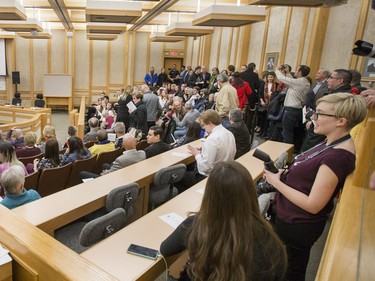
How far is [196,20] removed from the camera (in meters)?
6.07

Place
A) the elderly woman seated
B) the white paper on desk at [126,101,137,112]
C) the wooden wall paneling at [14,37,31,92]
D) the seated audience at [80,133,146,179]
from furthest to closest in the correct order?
the wooden wall paneling at [14,37,31,92] < the white paper on desk at [126,101,137,112] < the seated audience at [80,133,146,179] < the elderly woman seated

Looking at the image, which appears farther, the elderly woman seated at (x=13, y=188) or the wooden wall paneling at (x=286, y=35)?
the wooden wall paneling at (x=286, y=35)

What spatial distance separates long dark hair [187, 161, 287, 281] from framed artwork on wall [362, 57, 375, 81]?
457 centimetres

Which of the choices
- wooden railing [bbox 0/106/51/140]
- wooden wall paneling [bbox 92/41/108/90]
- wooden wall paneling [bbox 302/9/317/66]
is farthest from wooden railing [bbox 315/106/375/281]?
wooden wall paneling [bbox 92/41/108/90]

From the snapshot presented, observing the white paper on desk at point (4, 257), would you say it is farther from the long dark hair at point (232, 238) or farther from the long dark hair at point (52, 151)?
the long dark hair at point (52, 151)

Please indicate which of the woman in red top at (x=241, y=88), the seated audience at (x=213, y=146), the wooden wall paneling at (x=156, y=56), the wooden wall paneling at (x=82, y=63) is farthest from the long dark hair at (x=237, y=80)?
the wooden wall paneling at (x=82, y=63)

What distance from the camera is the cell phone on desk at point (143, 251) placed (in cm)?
167

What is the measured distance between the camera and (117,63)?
578 inches

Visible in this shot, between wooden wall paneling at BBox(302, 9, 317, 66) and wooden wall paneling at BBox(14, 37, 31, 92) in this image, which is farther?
wooden wall paneling at BBox(14, 37, 31, 92)

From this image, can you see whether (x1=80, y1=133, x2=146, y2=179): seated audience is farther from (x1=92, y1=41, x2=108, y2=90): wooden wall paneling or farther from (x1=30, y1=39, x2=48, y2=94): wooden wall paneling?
(x1=30, y1=39, x2=48, y2=94): wooden wall paneling

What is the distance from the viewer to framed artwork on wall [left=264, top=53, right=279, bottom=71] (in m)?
7.35

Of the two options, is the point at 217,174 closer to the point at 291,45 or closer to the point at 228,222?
the point at 228,222

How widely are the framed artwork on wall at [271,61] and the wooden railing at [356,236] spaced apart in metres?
6.33

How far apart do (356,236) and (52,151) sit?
12.1 ft
